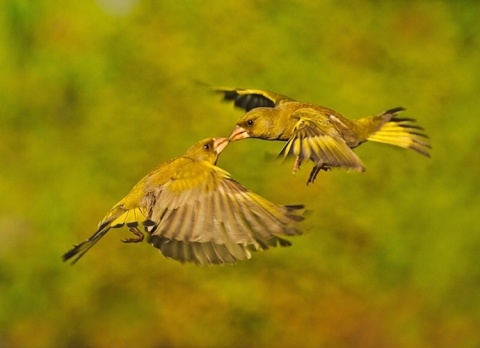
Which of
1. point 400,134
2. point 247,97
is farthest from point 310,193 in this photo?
point 400,134

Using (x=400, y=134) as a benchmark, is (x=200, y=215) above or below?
below

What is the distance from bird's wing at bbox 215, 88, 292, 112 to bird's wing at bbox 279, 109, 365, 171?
0.88 feet

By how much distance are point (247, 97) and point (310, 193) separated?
2.97 metres

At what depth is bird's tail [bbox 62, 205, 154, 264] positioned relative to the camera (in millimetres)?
971

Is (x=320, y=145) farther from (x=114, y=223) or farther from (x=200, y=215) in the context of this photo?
(x=114, y=223)

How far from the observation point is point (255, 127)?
1132mm

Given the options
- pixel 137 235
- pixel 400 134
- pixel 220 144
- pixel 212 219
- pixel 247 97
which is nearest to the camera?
pixel 212 219

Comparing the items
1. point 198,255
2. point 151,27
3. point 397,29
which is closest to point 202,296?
point 151,27

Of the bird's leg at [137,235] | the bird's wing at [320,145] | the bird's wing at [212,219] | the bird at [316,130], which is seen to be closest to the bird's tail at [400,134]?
the bird at [316,130]

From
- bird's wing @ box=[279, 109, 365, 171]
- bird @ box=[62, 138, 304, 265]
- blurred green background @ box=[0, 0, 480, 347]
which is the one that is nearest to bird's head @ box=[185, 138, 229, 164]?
bird @ box=[62, 138, 304, 265]

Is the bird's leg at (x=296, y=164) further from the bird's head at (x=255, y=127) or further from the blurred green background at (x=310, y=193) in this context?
the blurred green background at (x=310, y=193)

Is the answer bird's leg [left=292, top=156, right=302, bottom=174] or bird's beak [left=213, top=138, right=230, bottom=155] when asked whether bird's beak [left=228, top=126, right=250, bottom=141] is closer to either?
bird's beak [left=213, top=138, right=230, bottom=155]

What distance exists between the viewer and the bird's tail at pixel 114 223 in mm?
971

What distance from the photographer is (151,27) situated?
5156 mm
